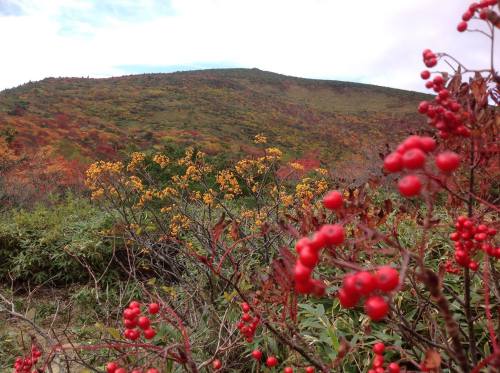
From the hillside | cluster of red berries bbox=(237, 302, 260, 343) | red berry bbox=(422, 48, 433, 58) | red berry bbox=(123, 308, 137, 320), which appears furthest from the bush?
the hillside

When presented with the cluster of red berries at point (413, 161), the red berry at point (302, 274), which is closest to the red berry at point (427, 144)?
the cluster of red berries at point (413, 161)

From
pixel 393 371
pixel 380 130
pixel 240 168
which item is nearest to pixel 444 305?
pixel 393 371

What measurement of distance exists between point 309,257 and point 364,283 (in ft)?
0.42

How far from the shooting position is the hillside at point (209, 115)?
2339 centimetres

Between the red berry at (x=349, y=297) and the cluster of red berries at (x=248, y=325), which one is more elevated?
the red berry at (x=349, y=297)

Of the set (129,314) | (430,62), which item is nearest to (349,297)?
(129,314)

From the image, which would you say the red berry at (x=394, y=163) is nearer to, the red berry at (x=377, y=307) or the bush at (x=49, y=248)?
the red berry at (x=377, y=307)

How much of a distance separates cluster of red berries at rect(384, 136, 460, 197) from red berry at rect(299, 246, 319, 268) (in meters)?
0.22

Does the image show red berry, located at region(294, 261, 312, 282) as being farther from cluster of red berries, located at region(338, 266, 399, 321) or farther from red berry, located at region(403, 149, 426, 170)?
red berry, located at region(403, 149, 426, 170)

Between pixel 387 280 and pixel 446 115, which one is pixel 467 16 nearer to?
pixel 446 115

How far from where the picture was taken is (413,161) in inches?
31.6

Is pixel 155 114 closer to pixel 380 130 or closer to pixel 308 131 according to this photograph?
pixel 308 131

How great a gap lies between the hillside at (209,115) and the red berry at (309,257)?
15737mm

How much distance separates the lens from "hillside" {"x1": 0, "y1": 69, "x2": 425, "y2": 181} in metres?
23.4
